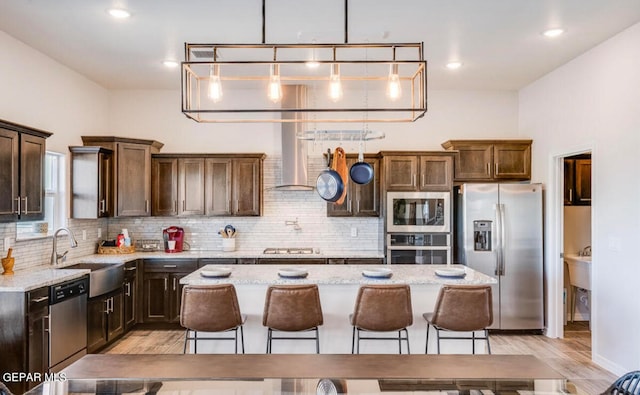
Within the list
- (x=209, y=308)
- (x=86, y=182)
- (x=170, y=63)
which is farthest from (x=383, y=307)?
(x=86, y=182)

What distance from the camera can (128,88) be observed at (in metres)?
5.78

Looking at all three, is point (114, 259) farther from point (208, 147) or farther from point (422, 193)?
point (422, 193)

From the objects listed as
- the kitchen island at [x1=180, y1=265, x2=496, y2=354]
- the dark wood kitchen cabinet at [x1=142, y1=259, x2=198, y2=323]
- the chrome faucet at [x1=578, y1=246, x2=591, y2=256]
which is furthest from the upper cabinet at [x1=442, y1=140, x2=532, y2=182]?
the dark wood kitchen cabinet at [x1=142, y1=259, x2=198, y2=323]

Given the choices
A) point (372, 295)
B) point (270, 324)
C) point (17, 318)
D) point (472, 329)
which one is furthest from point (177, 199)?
point (472, 329)

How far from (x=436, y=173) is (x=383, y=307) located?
8.96 feet

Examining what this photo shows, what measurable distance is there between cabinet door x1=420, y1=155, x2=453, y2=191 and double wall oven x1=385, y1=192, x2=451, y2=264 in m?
0.10

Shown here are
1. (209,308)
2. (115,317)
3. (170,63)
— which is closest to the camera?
(209,308)

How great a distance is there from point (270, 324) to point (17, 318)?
1.89 metres

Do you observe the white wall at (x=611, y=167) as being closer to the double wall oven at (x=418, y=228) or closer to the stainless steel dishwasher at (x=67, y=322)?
the double wall oven at (x=418, y=228)

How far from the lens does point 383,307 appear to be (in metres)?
3.01

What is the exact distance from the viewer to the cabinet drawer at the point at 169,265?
16.9ft

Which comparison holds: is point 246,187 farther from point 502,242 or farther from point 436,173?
point 502,242

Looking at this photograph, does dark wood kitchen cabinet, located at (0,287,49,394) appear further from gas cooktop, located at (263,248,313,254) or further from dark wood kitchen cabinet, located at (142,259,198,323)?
gas cooktop, located at (263,248,313,254)

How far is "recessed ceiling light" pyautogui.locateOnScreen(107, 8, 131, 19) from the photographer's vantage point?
134 inches
